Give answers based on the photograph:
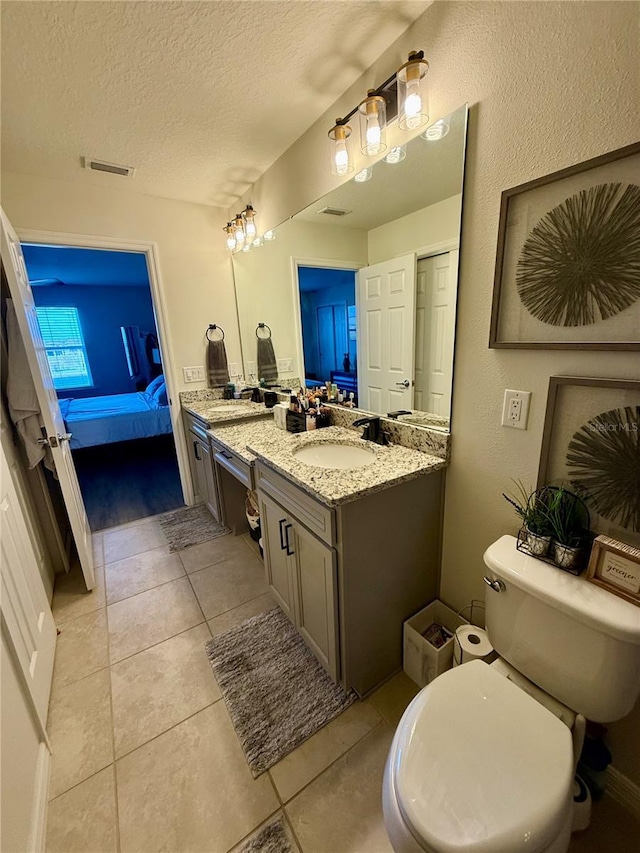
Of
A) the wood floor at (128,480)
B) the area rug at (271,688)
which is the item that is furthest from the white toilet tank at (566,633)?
the wood floor at (128,480)

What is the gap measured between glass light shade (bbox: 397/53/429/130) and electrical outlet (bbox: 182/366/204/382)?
2178mm

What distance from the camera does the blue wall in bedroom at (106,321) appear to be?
5559mm

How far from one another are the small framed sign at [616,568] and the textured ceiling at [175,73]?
179 centimetres

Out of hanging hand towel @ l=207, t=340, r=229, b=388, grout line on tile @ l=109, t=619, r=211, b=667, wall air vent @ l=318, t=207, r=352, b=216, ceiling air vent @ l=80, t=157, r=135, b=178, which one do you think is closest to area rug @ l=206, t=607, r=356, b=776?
grout line on tile @ l=109, t=619, r=211, b=667

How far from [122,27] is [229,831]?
→ 2.64 metres

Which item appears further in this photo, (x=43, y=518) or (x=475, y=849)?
(x=43, y=518)

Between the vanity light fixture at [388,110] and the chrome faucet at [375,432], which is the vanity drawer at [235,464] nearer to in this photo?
the chrome faucet at [375,432]

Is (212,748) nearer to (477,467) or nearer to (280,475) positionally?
(280,475)

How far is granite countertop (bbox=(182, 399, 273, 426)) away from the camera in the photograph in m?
2.36

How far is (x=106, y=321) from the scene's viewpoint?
19.0 feet

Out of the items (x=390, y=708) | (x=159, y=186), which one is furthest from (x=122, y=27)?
(x=390, y=708)

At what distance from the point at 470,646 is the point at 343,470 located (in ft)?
2.52

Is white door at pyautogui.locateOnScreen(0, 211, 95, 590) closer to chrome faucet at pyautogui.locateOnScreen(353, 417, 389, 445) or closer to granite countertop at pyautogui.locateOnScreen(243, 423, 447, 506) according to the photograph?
granite countertop at pyautogui.locateOnScreen(243, 423, 447, 506)

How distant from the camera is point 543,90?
932 mm
